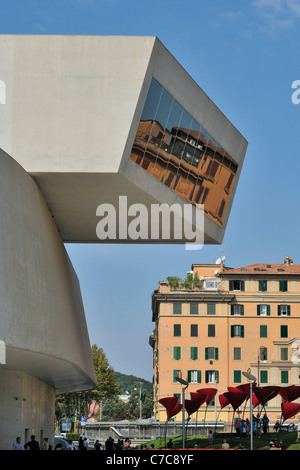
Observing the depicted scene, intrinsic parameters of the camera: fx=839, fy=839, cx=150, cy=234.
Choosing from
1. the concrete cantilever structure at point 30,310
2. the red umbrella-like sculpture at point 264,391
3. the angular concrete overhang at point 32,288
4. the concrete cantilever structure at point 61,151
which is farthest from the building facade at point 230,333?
the concrete cantilever structure at point 61,151

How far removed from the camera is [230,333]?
8662 centimetres

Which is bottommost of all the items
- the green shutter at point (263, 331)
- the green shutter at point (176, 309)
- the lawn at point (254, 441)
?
the lawn at point (254, 441)

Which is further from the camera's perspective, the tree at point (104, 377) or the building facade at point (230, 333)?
the tree at point (104, 377)

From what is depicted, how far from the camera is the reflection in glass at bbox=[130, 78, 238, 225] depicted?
29781 millimetres

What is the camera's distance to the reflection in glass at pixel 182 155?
29781 mm

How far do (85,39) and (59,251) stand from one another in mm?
9857

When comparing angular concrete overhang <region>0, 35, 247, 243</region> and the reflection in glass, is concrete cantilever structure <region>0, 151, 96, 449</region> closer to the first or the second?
angular concrete overhang <region>0, 35, 247, 243</region>

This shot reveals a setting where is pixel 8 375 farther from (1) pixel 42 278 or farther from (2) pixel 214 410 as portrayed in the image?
(2) pixel 214 410

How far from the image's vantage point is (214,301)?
86812 millimetres

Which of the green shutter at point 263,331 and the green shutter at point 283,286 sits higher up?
the green shutter at point 283,286

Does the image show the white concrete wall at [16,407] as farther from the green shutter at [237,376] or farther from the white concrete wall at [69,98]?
the green shutter at [237,376]

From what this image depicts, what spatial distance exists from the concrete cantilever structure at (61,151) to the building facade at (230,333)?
5376 cm

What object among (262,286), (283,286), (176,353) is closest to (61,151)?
(176,353)
